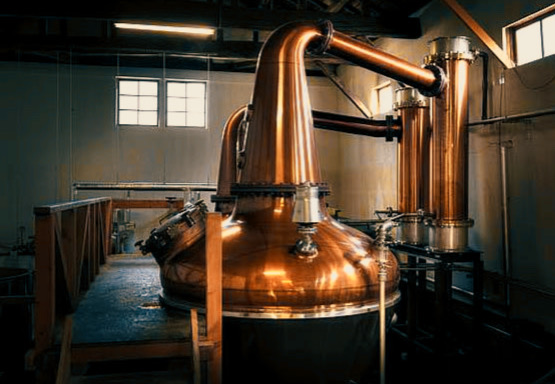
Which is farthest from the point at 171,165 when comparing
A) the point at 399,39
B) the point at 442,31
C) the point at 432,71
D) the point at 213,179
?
the point at 432,71

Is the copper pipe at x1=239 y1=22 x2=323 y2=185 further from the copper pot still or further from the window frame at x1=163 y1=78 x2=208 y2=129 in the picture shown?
the window frame at x1=163 y1=78 x2=208 y2=129

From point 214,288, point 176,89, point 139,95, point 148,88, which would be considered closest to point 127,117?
point 139,95

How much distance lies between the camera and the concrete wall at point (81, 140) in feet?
32.5

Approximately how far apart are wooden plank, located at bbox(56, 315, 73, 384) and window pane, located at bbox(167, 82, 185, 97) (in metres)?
8.50

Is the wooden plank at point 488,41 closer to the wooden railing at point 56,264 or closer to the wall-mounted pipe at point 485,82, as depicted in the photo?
the wall-mounted pipe at point 485,82

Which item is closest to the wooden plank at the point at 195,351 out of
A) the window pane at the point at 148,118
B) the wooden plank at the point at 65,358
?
the wooden plank at the point at 65,358

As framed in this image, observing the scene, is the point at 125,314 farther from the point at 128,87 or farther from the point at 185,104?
the point at 128,87

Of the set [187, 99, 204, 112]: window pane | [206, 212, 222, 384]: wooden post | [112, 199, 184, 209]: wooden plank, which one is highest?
[187, 99, 204, 112]: window pane

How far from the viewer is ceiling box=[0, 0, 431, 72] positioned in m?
6.39

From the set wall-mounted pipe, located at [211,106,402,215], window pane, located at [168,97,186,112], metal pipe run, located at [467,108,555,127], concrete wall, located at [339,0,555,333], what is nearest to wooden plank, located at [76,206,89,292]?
wall-mounted pipe, located at [211,106,402,215]

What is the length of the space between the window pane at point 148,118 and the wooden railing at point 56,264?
6.40 meters

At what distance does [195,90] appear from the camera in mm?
10703

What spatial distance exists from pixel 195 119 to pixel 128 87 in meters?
1.54

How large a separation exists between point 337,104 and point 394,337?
6543 millimetres
